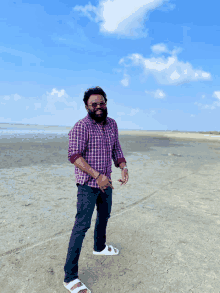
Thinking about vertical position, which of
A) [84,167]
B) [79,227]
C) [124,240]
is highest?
[84,167]

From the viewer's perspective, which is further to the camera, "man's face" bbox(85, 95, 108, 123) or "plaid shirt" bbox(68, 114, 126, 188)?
"man's face" bbox(85, 95, 108, 123)

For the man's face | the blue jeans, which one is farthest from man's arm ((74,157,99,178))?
the man's face

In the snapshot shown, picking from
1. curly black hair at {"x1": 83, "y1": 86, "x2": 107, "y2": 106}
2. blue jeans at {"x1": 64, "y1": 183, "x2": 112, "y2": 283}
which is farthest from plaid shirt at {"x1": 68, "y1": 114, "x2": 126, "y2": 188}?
curly black hair at {"x1": 83, "y1": 86, "x2": 107, "y2": 106}

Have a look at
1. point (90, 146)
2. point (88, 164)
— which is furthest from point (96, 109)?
point (88, 164)

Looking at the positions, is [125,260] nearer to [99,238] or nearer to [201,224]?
[99,238]

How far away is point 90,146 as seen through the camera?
86.7 inches

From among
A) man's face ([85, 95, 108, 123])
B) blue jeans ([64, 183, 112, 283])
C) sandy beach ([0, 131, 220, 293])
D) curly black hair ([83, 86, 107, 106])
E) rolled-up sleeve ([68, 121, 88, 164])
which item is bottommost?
sandy beach ([0, 131, 220, 293])

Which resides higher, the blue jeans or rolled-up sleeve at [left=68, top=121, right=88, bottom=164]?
rolled-up sleeve at [left=68, top=121, right=88, bottom=164]

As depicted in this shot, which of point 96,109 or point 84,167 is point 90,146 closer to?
point 84,167

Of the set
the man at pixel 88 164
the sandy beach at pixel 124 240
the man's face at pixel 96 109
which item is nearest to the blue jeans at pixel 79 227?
the man at pixel 88 164

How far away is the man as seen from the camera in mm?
2109

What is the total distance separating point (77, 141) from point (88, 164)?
260 millimetres

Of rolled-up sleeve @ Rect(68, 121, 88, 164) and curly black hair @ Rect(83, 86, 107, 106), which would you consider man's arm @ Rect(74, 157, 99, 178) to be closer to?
rolled-up sleeve @ Rect(68, 121, 88, 164)

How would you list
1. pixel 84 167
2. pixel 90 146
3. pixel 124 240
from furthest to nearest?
pixel 124 240
pixel 90 146
pixel 84 167
